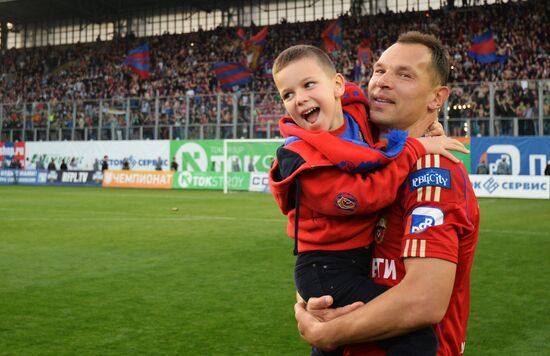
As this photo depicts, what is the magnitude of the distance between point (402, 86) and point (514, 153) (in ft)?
83.8

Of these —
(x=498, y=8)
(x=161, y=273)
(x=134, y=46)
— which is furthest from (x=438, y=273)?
(x=134, y=46)

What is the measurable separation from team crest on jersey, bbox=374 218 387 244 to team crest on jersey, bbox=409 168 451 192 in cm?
15

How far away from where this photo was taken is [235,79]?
3775cm

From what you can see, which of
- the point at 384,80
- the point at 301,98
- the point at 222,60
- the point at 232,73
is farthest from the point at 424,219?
the point at 222,60

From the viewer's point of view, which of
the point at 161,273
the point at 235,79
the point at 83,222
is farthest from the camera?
the point at 235,79

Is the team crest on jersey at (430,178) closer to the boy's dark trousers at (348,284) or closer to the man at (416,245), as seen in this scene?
the man at (416,245)

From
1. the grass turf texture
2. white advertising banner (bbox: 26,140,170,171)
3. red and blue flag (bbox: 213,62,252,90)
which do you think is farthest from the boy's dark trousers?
red and blue flag (bbox: 213,62,252,90)

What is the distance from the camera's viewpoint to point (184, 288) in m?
7.98

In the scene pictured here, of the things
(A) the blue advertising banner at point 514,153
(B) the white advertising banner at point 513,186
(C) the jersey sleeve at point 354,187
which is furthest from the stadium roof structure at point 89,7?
(C) the jersey sleeve at point 354,187

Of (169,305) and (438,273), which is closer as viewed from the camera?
(438,273)

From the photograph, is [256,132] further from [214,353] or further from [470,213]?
[470,213]

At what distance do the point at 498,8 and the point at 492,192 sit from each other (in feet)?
58.0

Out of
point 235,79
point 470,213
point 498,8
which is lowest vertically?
point 470,213

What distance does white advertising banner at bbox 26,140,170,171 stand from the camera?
111 ft
